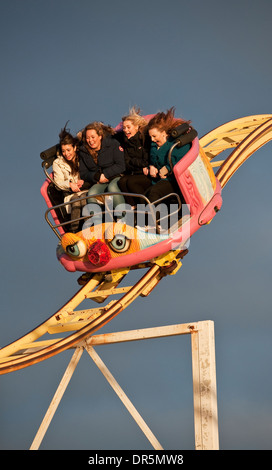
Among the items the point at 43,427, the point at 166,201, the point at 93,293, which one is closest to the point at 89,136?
the point at 166,201

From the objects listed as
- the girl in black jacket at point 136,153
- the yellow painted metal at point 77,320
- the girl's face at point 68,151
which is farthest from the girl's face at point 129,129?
the yellow painted metal at point 77,320

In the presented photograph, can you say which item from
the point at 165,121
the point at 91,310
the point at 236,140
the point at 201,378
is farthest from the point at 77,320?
the point at 236,140

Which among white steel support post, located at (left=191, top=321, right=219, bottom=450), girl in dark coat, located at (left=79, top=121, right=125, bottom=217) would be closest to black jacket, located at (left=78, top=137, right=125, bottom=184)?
girl in dark coat, located at (left=79, top=121, right=125, bottom=217)

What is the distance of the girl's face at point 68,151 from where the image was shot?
9.15m

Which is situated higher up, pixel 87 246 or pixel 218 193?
pixel 218 193

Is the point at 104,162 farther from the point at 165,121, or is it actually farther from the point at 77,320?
the point at 77,320

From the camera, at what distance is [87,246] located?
29.1ft

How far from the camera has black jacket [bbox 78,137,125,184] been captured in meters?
9.02

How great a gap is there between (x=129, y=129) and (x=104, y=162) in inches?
16.1

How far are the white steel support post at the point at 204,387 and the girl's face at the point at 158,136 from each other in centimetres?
179

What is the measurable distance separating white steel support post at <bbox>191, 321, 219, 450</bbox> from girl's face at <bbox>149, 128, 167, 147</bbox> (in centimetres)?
179
